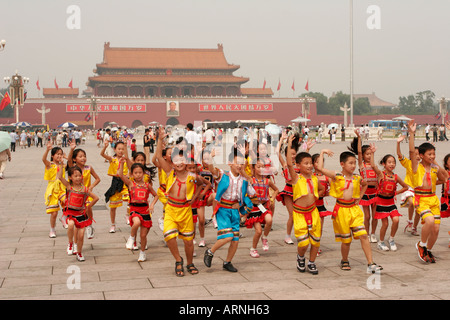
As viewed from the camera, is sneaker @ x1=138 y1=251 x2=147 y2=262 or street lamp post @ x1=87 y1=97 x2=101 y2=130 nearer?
sneaker @ x1=138 y1=251 x2=147 y2=262

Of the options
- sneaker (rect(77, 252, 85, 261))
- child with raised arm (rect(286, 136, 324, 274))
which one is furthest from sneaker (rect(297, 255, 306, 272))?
sneaker (rect(77, 252, 85, 261))

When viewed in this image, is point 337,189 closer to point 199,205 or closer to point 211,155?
point 211,155

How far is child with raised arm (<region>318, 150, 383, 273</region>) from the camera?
14.7ft

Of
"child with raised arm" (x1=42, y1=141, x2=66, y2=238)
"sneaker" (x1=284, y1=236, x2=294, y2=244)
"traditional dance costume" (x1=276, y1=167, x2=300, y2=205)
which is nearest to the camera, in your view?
"traditional dance costume" (x1=276, y1=167, x2=300, y2=205)

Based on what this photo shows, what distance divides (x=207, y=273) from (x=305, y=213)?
3.15 feet

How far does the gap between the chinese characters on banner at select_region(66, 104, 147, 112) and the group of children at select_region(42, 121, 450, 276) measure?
48.1 meters

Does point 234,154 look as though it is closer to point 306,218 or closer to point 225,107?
point 306,218

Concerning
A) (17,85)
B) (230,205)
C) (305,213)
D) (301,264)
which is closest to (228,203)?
(230,205)

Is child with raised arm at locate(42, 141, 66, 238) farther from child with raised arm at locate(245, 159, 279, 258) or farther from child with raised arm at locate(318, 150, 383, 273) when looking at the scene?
child with raised arm at locate(318, 150, 383, 273)

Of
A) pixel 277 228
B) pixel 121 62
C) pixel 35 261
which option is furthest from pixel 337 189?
pixel 121 62

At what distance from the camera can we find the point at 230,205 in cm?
459

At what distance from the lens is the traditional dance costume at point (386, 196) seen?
539cm

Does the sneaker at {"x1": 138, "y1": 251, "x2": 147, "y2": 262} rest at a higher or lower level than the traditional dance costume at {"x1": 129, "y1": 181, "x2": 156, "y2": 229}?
lower

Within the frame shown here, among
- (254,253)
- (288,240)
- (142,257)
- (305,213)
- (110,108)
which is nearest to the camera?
(305,213)
